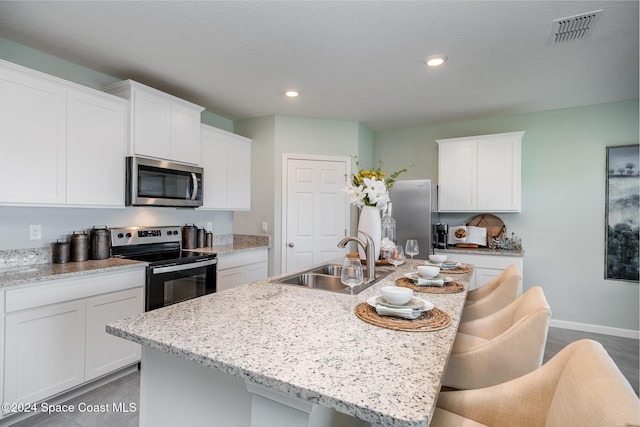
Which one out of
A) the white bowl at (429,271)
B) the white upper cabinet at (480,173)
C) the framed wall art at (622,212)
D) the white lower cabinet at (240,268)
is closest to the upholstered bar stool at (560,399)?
the white bowl at (429,271)

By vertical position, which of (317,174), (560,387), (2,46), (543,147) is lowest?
(560,387)

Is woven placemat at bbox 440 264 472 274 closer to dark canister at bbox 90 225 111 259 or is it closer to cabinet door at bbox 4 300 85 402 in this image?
cabinet door at bbox 4 300 85 402

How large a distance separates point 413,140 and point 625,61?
2354 mm

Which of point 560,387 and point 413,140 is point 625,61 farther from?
point 560,387

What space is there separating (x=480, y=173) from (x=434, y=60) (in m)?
1.81

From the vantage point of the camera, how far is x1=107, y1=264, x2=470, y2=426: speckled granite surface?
71cm

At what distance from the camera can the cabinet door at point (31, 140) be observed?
207 cm

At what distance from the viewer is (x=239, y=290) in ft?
5.40

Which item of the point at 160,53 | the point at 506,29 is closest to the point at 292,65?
the point at 160,53

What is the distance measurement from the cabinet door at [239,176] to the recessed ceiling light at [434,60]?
2.33 meters

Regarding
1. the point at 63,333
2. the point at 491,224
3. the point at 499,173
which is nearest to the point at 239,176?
the point at 63,333

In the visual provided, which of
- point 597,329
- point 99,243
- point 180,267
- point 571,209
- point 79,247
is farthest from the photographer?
point 571,209

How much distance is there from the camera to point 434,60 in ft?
8.54

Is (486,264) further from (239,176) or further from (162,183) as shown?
(162,183)
